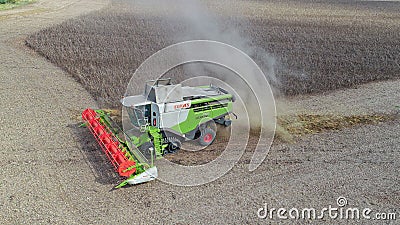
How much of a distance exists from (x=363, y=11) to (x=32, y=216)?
34628 mm

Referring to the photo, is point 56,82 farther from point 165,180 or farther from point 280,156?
point 280,156

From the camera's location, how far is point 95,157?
30.3ft

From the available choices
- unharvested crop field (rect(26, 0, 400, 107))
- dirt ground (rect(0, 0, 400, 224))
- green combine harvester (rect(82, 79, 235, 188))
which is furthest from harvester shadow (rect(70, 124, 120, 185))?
unharvested crop field (rect(26, 0, 400, 107))

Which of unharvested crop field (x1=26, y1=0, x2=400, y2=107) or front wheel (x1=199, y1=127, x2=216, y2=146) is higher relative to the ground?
unharvested crop field (x1=26, y1=0, x2=400, y2=107)

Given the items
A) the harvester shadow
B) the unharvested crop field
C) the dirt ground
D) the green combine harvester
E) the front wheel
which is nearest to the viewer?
the dirt ground

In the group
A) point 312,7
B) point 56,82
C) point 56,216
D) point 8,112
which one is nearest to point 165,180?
point 56,216

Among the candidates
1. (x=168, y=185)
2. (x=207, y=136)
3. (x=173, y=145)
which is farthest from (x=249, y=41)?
(x=168, y=185)

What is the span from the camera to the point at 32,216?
7.18 metres

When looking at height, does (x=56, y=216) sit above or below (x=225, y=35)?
below

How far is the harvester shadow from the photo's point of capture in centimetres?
845

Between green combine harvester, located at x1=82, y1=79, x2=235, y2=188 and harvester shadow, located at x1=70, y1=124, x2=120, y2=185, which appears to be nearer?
green combine harvester, located at x1=82, y1=79, x2=235, y2=188

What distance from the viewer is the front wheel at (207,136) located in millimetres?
9664

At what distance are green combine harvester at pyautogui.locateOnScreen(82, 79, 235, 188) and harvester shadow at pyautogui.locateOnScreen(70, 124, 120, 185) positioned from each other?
0.71ft

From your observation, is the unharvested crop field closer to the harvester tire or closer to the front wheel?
the harvester tire
